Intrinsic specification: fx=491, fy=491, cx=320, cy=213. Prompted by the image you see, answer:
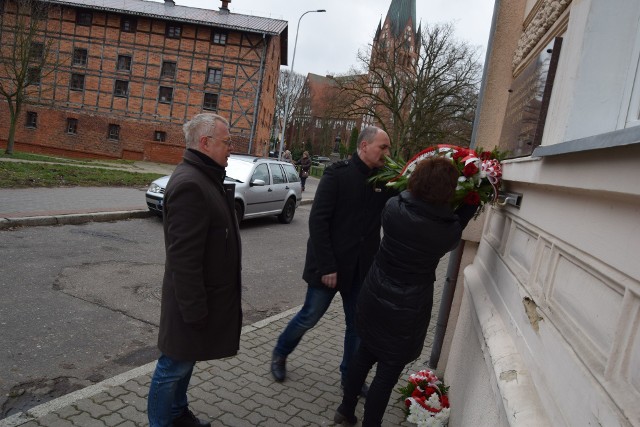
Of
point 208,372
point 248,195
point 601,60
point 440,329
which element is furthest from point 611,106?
point 248,195

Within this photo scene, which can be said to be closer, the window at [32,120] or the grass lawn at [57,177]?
the grass lawn at [57,177]

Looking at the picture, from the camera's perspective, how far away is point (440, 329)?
182 inches

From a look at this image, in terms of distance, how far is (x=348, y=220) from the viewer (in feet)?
11.9

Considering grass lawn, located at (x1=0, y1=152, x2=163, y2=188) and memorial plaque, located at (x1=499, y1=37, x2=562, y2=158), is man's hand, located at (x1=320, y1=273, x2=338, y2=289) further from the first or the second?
grass lawn, located at (x1=0, y1=152, x2=163, y2=188)

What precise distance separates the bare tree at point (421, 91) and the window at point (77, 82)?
17.6 metres

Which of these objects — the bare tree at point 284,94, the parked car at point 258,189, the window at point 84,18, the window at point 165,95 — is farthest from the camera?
the bare tree at point 284,94

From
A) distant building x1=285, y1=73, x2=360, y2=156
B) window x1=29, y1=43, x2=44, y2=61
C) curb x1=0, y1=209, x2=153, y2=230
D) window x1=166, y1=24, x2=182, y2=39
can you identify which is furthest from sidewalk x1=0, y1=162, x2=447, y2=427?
distant building x1=285, y1=73, x2=360, y2=156

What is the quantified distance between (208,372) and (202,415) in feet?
2.06

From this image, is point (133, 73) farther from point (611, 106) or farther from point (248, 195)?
point (611, 106)

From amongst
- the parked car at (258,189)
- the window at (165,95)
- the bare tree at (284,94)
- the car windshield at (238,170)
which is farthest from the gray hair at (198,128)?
the bare tree at (284,94)

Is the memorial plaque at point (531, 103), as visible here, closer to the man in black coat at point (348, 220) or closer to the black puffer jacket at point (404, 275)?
the black puffer jacket at point (404, 275)

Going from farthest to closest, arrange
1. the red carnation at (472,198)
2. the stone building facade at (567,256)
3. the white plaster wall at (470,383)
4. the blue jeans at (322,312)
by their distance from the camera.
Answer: the blue jeans at (322,312) → the red carnation at (472,198) → the white plaster wall at (470,383) → the stone building facade at (567,256)

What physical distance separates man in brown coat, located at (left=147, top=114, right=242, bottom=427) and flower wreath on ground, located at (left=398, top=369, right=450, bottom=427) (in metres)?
1.51

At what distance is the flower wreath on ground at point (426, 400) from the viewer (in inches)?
136
